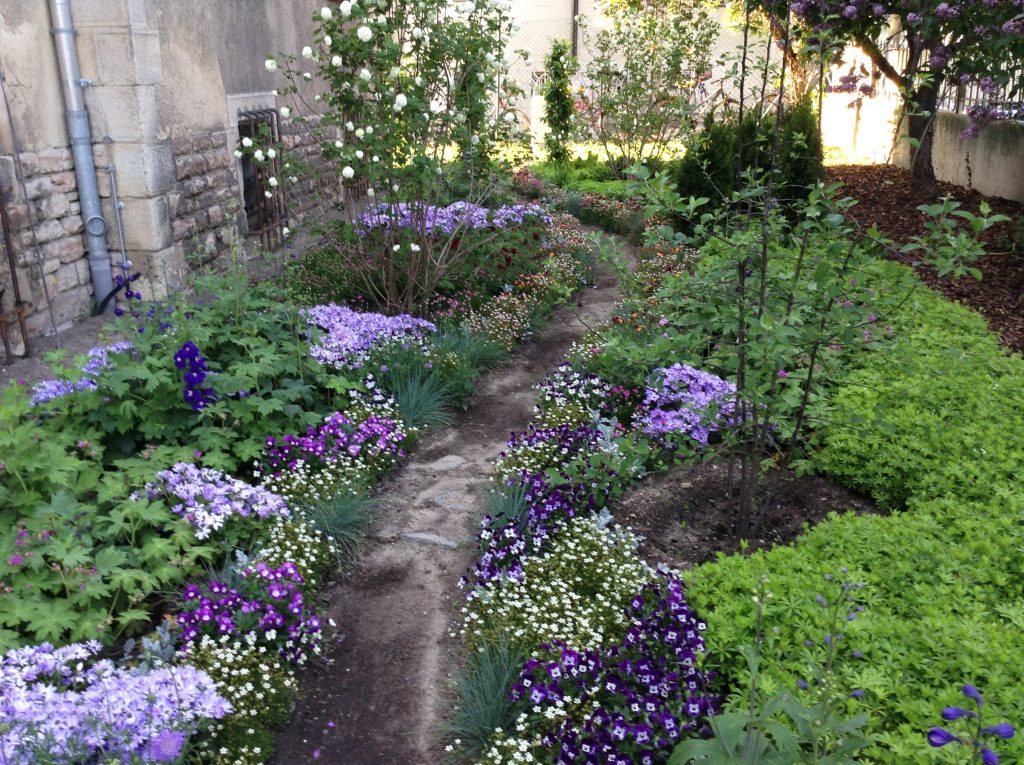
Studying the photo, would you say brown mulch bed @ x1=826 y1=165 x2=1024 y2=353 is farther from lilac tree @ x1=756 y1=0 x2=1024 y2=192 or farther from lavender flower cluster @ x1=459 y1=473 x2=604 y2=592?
lavender flower cluster @ x1=459 y1=473 x2=604 y2=592

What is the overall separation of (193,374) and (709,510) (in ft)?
8.60

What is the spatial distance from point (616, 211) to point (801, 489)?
7248 mm

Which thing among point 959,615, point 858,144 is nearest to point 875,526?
point 959,615

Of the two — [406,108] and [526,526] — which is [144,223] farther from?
[526,526]

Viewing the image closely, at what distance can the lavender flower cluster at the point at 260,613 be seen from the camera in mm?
3119

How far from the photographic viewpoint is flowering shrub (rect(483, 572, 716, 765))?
2.58m

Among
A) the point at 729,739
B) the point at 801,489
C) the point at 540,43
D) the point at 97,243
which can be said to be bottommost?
the point at 801,489

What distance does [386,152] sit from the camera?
6133 mm

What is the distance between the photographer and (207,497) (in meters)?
3.67

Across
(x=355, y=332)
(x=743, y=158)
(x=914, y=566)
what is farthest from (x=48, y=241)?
(x=743, y=158)

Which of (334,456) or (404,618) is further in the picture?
(334,456)

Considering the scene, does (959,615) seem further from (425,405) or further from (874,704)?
(425,405)

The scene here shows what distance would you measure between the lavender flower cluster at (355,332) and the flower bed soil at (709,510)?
82.3 inches

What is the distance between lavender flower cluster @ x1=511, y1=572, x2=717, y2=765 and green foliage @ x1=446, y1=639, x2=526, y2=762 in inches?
2.3
